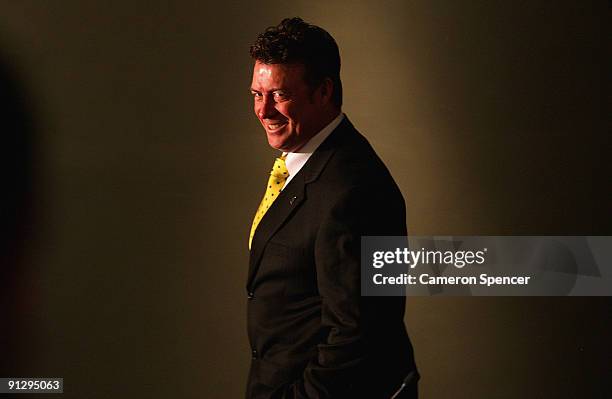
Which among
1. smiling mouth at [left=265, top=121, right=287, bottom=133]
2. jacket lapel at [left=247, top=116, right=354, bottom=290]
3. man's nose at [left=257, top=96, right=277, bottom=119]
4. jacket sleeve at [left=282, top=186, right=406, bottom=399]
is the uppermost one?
man's nose at [left=257, top=96, right=277, bottom=119]

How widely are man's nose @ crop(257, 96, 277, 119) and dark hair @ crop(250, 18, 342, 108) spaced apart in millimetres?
82

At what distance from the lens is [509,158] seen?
7.56 ft

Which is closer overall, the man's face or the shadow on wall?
the man's face

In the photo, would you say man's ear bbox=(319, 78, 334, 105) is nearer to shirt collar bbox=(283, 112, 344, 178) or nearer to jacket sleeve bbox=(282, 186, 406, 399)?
shirt collar bbox=(283, 112, 344, 178)

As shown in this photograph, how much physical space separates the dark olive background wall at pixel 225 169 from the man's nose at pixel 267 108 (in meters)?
0.74

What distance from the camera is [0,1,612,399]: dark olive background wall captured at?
7.53ft

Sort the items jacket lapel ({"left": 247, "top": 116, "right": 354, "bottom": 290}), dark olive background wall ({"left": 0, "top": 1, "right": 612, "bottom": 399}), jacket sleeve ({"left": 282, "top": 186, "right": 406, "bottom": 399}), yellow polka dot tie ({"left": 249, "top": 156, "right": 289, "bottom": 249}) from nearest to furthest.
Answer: jacket sleeve ({"left": 282, "top": 186, "right": 406, "bottom": 399})
jacket lapel ({"left": 247, "top": 116, "right": 354, "bottom": 290})
yellow polka dot tie ({"left": 249, "top": 156, "right": 289, "bottom": 249})
dark olive background wall ({"left": 0, "top": 1, "right": 612, "bottom": 399})

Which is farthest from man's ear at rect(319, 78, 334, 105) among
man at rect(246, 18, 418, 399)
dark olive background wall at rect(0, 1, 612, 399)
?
dark olive background wall at rect(0, 1, 612, 399)

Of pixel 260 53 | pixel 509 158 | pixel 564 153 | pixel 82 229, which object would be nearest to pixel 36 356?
pixel 82 229

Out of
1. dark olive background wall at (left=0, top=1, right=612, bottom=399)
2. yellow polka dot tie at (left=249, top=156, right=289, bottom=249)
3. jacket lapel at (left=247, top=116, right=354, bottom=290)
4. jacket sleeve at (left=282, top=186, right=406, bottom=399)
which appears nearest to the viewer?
jacket sleeve at (left=282, top=186, right=406, bottom=399)

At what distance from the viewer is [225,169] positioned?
238cm

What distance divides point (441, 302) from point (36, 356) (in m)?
1.29

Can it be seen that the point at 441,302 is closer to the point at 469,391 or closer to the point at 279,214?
the point at 469,391

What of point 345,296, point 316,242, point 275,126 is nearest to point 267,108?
point 275,126
